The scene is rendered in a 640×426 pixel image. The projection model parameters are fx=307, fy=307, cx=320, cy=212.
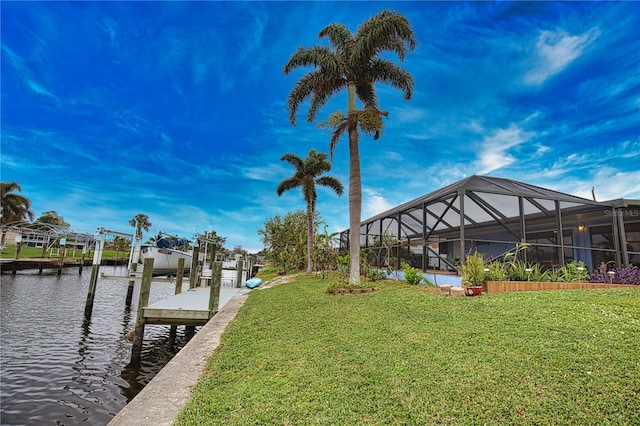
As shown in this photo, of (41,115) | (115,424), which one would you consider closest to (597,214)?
(115,424)

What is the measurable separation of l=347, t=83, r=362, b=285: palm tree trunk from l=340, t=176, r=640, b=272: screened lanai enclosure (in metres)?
2.50

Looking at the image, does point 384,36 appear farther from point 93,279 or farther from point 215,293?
point 93,279

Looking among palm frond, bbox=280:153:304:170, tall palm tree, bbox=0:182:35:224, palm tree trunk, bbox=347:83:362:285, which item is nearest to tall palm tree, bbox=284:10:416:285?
Result: palm tree trunk, bbox=347:83:362:285

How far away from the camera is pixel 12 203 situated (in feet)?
128

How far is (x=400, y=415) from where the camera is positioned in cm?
285

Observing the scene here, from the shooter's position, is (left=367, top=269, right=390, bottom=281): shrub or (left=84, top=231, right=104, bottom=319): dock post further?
(left=84, top=231, right=104, bottom=319): dock post

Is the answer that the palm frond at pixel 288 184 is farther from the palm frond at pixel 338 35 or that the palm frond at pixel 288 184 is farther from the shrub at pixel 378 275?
the palm frond at pixel 338 35

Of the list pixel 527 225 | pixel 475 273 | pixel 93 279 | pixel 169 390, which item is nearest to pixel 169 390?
pixel 169 390

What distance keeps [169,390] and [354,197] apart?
8379 millimetres

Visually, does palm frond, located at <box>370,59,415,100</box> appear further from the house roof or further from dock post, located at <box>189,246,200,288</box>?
dock post, located at <box>189,246,200,288</box>

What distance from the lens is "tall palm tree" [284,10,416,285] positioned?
10570 mm

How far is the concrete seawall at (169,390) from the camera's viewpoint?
327 centimetres

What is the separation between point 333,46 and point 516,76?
780 centimetres

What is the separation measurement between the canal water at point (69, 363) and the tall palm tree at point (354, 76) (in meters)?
6.81
